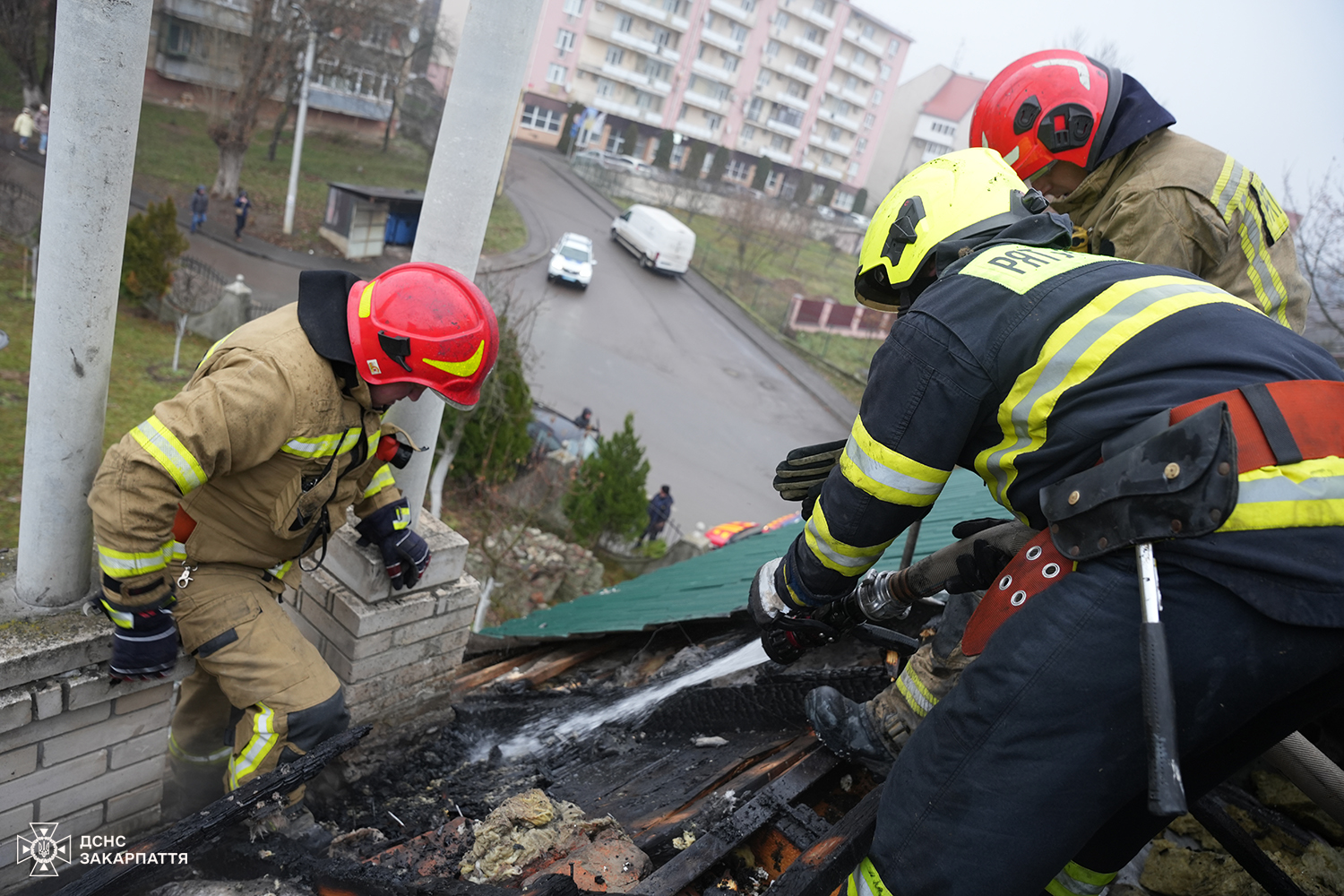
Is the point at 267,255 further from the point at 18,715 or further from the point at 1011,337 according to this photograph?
the point at 1011,337

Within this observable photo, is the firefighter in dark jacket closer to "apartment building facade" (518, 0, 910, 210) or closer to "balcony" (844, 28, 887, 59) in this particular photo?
"apartment building facade" (518, 0, 910, 210)

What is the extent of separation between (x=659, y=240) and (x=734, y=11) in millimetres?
28208

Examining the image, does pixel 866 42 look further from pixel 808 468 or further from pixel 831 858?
pixel 831 858

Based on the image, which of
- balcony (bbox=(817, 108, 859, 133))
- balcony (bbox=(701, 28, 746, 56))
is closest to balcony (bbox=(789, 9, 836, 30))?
balcony (bbox=(701, 28, 746, 56))

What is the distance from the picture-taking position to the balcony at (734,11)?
1940 inches

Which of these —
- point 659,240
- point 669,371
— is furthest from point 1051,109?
point 659,240

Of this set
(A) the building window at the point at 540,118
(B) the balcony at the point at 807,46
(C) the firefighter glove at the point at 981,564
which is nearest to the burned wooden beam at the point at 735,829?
(C) the firefighter glove at the point at 981,564

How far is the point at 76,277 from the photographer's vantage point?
2484 mm

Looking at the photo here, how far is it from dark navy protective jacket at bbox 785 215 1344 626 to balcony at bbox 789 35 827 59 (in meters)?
57.3

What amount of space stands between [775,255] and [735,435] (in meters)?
19.7

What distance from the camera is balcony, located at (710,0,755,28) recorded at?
49281mm

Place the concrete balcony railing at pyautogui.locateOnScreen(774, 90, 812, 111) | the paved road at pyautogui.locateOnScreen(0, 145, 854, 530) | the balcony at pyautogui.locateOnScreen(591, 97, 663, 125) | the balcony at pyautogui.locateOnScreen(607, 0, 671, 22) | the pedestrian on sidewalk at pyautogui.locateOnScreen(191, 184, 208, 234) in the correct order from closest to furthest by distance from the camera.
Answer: the paved road at pyautogui.locateOnScreen(0, 145, 854, 530) → the pedestrian on sidewalk at pyautogui.locateOnScreen(191, 184, 208, 234) → the balcony at pyautogui.locateOnScreen(607, 0, 671, 22) → the balcony at pyautogui.locateOnScreen(591, 97, 663, 125) → the concrete balcony railing at pyautogui.locateOnScreen(774, 90, 812, 111)

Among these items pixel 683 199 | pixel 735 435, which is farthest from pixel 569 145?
pixel 735 435

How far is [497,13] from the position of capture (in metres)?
3.08
